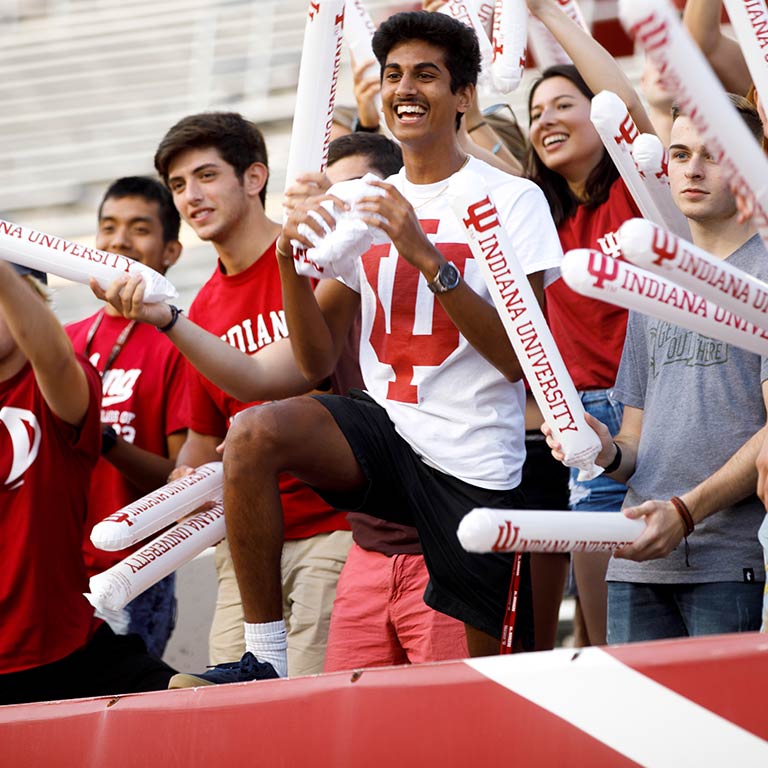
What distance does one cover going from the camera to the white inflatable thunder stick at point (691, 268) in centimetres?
198

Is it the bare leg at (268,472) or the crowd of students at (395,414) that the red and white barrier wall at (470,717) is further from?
the bare leg at (268,472)

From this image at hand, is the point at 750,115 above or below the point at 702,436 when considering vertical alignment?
above

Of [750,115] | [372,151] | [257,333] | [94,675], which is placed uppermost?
[372,151]

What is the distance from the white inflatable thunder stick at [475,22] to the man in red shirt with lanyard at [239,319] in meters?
0.72

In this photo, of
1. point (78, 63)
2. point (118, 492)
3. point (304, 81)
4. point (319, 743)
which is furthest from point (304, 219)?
point (78, 63)

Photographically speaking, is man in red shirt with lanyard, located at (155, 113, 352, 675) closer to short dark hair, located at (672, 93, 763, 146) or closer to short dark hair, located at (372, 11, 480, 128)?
short dark hair, located at (372, 11, 480, 128)

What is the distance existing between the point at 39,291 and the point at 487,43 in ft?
4.40

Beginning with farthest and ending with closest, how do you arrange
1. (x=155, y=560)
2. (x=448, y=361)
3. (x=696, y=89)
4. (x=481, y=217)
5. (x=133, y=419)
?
(x=133, y=419) < (x=155, y=560) < (x=448, y=361) < (x=481, y=217) < (x=696, y=89)

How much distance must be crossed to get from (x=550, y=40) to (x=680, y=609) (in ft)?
6.49

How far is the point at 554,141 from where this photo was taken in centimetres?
380

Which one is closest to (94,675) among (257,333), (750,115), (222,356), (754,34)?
(222,356)

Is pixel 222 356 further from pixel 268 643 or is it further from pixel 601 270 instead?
pixel 601 270

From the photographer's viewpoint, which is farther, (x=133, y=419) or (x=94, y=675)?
(x=133, y=419)

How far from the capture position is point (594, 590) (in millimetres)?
3594
